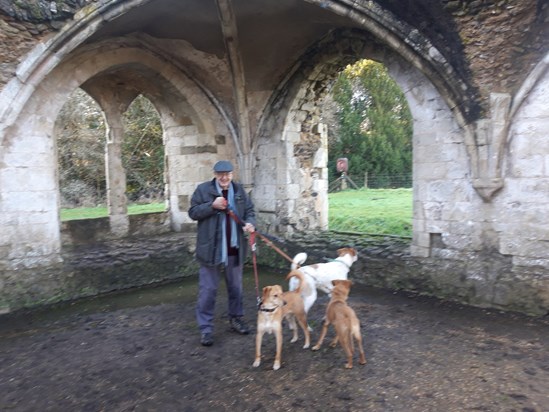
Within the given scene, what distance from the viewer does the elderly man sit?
421cm

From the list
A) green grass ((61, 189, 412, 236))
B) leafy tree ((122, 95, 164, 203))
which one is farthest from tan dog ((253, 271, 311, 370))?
leafy tree ((122, 95, 164, 203))

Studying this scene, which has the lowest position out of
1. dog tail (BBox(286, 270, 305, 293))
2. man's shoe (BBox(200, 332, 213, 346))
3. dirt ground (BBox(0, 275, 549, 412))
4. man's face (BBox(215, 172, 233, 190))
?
dirt ground (BBox(0, 275, 549, 412))

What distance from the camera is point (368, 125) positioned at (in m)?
23.4

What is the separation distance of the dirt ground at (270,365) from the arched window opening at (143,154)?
11.0 m

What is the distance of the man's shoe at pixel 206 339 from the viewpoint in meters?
4.25

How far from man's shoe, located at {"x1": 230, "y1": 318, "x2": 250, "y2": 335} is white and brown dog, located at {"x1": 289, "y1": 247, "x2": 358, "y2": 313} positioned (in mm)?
602

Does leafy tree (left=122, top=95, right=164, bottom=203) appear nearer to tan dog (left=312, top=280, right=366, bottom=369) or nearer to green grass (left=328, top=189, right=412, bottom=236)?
green grass (left=328, top=189, right=412, bottom=236)

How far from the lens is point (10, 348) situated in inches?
173

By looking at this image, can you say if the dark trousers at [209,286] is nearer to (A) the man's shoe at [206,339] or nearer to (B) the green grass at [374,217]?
(A) the man's shoe at [206,339]

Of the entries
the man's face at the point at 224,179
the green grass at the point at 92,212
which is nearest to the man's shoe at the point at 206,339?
the man's face at the point at 224,179

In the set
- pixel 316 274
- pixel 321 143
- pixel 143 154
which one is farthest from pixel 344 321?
pixel 143 154

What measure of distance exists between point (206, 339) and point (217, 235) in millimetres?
974

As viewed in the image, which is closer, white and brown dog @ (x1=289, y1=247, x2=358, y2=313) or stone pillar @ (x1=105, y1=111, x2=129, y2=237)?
white and brown dog @ (x1=289, y1=247, x2=358, y2=313)

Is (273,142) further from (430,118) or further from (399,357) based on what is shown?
(399,357)
